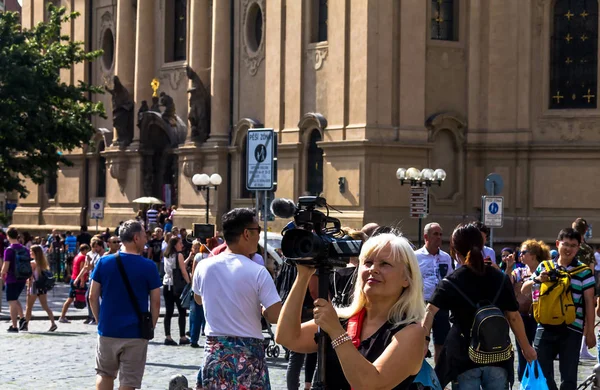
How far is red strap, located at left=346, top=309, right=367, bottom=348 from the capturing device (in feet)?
19.0

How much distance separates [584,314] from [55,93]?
28.5m

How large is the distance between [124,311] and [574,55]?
27721 mm

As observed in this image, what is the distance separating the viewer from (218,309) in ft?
28.3

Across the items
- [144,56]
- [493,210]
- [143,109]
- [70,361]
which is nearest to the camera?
[70,361]

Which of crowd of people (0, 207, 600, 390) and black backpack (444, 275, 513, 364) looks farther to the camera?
black backpack (444, 275, 513, 364)

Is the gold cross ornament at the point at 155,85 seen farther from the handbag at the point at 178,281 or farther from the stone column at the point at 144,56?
the handbag at the point at 178,281

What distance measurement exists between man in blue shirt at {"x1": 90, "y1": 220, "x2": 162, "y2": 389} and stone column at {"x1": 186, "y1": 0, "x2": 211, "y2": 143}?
32653 mm

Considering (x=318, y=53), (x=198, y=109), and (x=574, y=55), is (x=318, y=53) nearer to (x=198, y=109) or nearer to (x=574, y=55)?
(x=198, y=109)

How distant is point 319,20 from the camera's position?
38.2m

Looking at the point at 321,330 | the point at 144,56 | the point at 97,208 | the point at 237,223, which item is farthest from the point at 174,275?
the point at 144,56

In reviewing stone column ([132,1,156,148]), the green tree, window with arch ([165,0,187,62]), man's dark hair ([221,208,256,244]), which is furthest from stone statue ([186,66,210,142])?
man's dark hair ([221,208,256,244])

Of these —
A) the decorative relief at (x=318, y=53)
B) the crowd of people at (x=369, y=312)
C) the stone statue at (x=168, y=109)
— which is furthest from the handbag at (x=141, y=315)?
the stone statue at (x=168, y=109)

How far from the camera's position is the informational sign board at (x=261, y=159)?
16703mm

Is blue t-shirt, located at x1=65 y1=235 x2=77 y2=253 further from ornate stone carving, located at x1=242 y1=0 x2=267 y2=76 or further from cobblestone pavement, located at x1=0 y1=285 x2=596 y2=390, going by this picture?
cobblestone pavement, located at x1=0 y1=285 x2=596 y2=390
